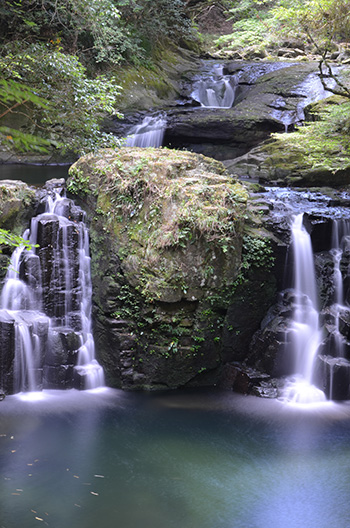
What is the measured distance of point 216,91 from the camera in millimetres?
17469

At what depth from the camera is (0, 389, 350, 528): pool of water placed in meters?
4.99

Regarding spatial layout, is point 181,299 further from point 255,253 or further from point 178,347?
point 255,253

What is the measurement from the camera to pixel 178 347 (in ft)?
24.8

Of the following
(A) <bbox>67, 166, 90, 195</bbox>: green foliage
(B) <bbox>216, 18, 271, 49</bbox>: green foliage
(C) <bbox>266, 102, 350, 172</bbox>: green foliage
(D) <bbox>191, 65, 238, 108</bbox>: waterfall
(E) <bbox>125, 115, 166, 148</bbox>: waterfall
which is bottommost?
(A) <bbox>67, 166, 90, 195</bbox>: green foliage

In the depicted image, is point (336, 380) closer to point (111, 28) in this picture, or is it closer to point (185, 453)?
point (185, 453)

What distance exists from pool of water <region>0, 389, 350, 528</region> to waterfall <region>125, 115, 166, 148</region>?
8652 mm

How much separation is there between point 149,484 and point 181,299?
283 cm

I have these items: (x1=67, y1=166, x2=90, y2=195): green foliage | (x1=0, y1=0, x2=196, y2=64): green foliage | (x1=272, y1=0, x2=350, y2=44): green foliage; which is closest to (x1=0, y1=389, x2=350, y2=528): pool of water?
(x1=67, y1=166, x2=90, y2=195): green foliage

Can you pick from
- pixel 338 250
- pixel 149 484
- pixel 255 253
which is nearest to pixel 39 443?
pixel 149 484

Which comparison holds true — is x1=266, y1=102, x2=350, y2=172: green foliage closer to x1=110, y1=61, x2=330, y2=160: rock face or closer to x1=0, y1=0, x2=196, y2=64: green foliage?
x1=110, y1=61, x2=330, y2=160: rock face

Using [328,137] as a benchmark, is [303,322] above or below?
below

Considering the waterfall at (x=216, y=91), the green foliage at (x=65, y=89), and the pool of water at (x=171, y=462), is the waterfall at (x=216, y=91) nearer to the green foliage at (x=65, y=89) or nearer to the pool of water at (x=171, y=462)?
the green foliage at (x=65, y=89)

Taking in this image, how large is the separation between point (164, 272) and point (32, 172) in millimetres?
7214

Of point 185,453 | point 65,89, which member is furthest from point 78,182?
point 185,453
